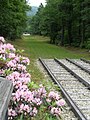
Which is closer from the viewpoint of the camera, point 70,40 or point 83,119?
point 83,119

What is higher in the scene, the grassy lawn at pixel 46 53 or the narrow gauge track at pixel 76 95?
the narrow gauge track at pixel 76 95

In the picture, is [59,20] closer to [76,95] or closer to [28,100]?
[76,95]

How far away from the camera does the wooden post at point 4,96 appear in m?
2.81

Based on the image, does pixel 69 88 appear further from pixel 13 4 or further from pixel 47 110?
pixel 13 4

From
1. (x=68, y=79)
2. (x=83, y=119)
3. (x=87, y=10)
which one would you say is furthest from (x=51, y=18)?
(x=83, y=119)

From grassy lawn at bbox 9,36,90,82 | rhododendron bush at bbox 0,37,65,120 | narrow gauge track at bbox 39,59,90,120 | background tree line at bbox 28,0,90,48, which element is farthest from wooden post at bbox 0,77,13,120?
background tree line at bbox 28,0,90,48

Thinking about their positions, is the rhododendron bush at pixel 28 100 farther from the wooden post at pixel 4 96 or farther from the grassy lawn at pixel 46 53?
the grassy lawn at pixel 46 53

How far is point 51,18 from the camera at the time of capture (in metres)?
58.3

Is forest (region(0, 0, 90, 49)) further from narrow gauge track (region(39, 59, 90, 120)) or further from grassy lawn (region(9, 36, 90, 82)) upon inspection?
narrow gauge track (region(39, 59, 90, 120))

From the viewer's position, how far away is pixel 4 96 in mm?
3201

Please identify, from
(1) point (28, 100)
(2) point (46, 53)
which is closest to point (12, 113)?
(1) point (28, 100)

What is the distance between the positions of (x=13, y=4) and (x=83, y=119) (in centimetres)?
2489

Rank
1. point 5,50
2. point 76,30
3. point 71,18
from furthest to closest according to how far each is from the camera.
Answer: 1. point 76,30
2. point 71,18
3. point 5,50

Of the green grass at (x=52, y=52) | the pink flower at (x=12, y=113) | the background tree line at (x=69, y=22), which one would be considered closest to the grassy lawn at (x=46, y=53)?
the green grass at (x=52, y=52)
